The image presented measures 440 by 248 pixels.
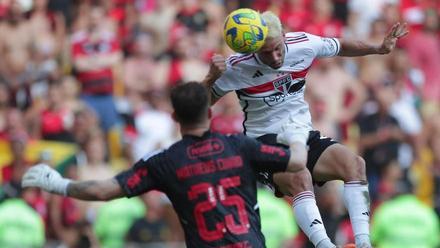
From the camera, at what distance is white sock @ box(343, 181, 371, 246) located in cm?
1163

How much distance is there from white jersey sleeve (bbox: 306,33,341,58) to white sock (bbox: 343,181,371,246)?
1136 millimetres

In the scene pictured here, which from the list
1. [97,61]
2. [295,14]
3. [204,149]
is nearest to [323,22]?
[295,14]

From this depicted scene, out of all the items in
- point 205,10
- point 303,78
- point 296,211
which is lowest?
point 296,211

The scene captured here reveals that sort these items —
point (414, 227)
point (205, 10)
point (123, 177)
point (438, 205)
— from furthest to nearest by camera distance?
1. point (205, 10)
2. point (438, 205)
3. point (414, 227)
4. point (123, 177)

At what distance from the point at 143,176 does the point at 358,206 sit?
217cm

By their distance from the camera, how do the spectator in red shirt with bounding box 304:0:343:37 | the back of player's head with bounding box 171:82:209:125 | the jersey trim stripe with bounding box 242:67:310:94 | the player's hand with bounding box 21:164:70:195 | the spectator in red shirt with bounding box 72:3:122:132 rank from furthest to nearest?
the spectator in red shirt with bounding box 304:0:343:37 → the spectator in red shirt with bounding box 72:3:122:132 → the jersey trim stripe with bounding box 242:67:310:94 → the player's hand with bounding box 21:164:70:195 → the back of player's head with bounding box 171:82:209:125

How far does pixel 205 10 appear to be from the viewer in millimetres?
21828

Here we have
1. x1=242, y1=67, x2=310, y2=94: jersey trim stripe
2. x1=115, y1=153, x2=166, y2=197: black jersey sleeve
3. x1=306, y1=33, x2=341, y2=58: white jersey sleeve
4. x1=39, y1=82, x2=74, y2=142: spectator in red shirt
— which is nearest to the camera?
x1=115, y1=153, x2=166, y2=197: black jersey sleeve

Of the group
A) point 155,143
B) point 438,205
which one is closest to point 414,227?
point 438,205

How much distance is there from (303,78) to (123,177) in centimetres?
238

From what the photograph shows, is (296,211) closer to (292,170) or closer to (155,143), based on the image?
(292,170)

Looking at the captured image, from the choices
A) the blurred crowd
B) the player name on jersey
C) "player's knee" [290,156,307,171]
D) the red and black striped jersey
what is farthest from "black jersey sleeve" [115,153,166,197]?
the blurred crowd

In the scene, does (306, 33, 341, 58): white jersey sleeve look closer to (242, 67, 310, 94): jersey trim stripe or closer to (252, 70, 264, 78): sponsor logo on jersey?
(242, 67, 310, 94): jersey trim stripe

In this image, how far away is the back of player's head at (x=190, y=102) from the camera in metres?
10.2
